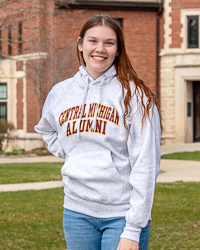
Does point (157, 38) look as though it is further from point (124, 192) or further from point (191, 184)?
point (124, 192)

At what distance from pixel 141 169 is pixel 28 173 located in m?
9.20

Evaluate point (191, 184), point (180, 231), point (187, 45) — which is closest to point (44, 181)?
point (191, 184)

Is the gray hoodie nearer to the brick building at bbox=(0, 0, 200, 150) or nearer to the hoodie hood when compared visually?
the hoodie hood

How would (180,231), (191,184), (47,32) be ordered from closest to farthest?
(180,231)
(191,184)
(47,32)

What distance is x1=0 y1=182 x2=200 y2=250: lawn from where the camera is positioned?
17.4ft

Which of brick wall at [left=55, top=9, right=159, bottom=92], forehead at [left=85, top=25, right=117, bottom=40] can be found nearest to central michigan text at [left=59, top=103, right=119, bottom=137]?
forehead at [left=85, top=25, right=117, bottom=40]

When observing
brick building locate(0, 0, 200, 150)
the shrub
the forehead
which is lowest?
the shrub

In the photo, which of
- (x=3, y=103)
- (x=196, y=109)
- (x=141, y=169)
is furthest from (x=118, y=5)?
(x=141, y=169)

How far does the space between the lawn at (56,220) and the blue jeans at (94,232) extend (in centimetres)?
295

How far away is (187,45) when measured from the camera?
69.4ft

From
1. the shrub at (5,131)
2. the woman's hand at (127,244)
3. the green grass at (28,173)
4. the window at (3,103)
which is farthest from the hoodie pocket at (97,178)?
the window at (3,103)

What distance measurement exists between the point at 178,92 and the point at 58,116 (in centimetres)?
1902

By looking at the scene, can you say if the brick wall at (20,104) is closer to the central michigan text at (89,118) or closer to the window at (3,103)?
the window at (3,103)

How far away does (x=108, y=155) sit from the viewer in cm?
223
